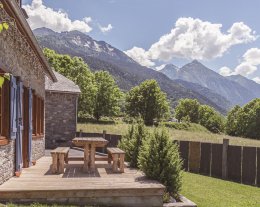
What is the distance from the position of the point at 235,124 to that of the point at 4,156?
201 ft

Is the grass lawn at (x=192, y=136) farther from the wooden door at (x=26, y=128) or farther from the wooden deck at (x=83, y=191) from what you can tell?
the wooden deck at (x=83, y=191)

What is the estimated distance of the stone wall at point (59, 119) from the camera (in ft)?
70.4

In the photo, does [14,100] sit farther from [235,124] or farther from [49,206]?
[235,124]

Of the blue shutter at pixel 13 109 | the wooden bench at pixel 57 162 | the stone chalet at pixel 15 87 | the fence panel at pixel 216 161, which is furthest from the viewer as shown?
the fence panel at pixel 216 161

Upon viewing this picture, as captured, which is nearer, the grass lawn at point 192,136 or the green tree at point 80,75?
the grass lawn at point 192,136

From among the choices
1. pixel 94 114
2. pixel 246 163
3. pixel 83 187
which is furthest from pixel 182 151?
pixel 94 114

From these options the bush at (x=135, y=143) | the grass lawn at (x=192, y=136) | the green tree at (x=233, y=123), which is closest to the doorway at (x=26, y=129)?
the bush at (x=135, y=143)

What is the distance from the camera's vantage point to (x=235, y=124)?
211 feet

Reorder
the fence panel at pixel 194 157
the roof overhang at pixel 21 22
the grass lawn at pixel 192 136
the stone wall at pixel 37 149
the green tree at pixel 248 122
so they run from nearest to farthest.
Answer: the roof overhang at pixel 21 22, the stone wall at pixel 37 149, the fence panel at pixel 194 157, the grass lawn at pixel 192 136, the green tree at pixel 248 122

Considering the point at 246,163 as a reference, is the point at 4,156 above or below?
above

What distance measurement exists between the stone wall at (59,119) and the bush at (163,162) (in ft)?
46.2

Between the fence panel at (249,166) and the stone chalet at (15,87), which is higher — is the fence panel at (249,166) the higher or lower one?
the lower one

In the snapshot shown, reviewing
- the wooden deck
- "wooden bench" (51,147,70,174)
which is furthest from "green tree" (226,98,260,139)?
the wooden deck

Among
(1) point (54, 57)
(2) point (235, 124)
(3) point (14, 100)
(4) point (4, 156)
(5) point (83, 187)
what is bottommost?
(2) point (235, 124)
